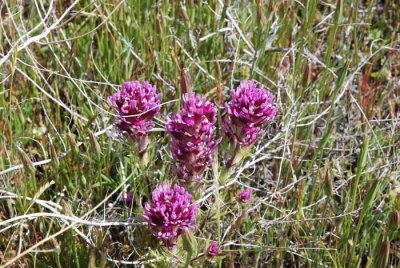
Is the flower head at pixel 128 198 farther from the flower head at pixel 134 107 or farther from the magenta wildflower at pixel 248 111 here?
the magenta wildflower at pixel 248 111

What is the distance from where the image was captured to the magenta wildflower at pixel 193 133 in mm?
1263

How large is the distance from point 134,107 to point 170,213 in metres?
0.24

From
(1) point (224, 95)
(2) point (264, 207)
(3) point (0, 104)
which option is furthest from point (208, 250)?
(3) point (0, 104)

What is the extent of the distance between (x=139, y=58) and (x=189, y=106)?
595 mm

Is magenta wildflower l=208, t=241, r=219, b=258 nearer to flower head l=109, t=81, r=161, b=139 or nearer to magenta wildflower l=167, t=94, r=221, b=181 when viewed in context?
magenta wildflower l=167, t=94, r=221, b=181

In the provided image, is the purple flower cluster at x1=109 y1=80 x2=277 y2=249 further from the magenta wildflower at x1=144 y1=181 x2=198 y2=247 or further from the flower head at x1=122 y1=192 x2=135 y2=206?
the flower head at x1=122 y1=192 x2=135 y2=206

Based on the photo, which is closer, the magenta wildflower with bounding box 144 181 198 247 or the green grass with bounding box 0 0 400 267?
the magenta wildflower with bounding box 144 181 198 247

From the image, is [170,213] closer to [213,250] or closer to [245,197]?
[213,250]

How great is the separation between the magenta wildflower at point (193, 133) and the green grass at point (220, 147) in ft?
0.22

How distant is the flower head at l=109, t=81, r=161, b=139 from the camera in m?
1.32

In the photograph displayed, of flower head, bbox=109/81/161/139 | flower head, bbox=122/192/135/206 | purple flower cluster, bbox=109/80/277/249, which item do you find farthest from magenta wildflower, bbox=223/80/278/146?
flower head, bbox=122/192/135/206

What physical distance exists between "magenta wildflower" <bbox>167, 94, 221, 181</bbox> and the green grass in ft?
0.22

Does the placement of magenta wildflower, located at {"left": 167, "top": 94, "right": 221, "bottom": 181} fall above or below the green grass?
above

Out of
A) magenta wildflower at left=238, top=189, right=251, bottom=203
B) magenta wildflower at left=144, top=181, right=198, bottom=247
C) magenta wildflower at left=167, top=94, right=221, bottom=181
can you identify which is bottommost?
magenta wildflower at left=238, top=189, right=251, bottom=203
